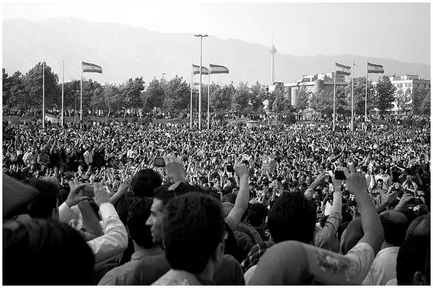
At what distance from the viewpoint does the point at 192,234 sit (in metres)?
2.05

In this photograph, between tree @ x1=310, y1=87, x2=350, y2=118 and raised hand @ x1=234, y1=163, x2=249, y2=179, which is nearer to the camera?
raised hand @ x1=234, y1=163, x2=249, y2=179

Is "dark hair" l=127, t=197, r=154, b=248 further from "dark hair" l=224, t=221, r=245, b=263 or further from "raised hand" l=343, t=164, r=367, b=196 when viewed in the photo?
"raised hand" l=343, t=164, r=367, b=196

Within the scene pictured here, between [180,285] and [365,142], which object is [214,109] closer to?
[365,142]

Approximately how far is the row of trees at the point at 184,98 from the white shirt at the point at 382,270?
61.1m

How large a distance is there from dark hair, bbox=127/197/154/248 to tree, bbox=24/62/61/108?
60060mm

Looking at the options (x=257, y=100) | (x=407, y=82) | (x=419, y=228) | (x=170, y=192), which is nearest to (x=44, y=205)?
(x=170, y=192)

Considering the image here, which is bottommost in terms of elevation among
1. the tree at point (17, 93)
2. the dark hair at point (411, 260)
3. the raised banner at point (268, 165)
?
the raised banner at point (268, 165)

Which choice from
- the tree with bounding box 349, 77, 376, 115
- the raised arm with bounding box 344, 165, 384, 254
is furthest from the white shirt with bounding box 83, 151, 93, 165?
the tree with bounding box 349, 77, 376, 115

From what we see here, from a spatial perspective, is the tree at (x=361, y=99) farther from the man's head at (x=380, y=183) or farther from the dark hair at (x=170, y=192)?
the dark hair at (x=170, y=192)

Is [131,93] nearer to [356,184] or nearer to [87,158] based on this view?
[87,158]

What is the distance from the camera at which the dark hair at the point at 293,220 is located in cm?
274

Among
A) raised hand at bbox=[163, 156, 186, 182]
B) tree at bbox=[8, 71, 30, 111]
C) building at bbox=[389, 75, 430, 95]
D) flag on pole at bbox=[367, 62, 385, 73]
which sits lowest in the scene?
raised hand at bbox=[163, 156, 186, 182]

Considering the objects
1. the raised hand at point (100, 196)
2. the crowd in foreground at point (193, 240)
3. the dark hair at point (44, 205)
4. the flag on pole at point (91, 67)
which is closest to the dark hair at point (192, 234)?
the crowd in foreground at point (193, 240)

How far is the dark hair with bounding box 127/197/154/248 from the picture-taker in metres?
2.93
